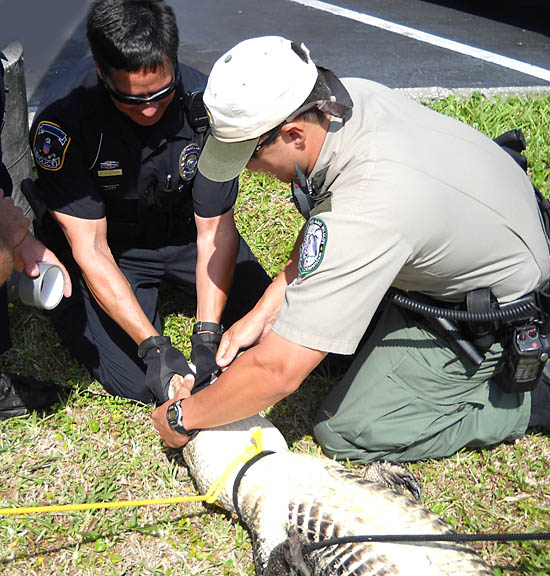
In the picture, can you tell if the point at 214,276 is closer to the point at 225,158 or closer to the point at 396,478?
the point at 225,158

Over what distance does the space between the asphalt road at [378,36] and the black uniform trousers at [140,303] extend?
2793mm

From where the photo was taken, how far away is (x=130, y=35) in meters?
2.83

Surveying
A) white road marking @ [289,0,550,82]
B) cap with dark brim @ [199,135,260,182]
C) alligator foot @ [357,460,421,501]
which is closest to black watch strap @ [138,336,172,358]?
cap with dark brim @ [199,135,260,182]

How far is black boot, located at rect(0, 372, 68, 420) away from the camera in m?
3.25

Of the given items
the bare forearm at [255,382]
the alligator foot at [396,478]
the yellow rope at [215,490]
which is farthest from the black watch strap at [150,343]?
the alligator foot at [396,478]

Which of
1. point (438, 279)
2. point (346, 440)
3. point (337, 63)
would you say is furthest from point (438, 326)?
point (337, 63)

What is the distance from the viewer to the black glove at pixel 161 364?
3082 millimetres

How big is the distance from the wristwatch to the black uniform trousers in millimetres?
602

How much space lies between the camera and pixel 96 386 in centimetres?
347

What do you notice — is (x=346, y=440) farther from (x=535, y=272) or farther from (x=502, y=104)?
(x=502, y=104)

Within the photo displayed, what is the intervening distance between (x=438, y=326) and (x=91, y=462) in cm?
163

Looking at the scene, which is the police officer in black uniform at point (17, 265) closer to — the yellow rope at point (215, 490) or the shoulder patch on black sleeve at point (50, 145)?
the shoulder patch on black sleeve at point (50, 145)

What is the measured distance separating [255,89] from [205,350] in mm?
1369

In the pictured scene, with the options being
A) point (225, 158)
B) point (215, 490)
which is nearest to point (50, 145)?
point (225, 158)
